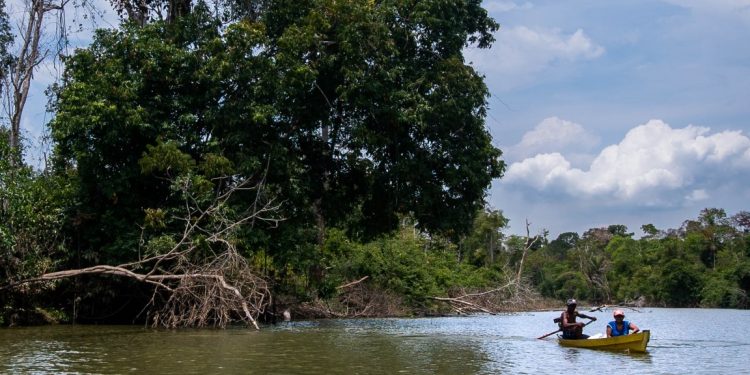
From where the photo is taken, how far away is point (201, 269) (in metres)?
22.1

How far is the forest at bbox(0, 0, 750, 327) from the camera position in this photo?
22.3 meters

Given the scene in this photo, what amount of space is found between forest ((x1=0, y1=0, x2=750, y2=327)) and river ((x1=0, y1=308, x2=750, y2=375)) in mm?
1903

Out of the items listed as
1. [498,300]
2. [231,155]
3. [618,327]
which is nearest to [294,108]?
[231,155]

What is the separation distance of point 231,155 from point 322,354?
1022 centimetres

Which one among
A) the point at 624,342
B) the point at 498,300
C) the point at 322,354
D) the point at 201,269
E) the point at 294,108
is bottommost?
the point at 322,354

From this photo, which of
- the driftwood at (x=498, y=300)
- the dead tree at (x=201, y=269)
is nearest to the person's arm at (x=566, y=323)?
the dead tree at (x=201, y=269)

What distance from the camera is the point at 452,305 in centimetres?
4028

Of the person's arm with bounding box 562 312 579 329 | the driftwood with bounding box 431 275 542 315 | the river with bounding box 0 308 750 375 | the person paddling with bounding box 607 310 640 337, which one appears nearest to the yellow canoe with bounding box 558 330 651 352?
the river with bounding box 0 308 750 375

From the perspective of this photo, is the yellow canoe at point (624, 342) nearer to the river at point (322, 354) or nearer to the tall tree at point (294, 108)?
the river at point (322, 354)

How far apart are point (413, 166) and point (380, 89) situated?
9.18 feet

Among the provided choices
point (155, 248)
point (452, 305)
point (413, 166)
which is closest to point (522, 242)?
point (452, 305)

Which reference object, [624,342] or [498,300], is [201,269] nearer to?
[624,342]

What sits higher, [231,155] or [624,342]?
[231,155]

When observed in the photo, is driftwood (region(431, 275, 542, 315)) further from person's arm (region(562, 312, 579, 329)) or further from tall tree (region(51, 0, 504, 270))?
person's arm (region(562, 312, 579, 329))
